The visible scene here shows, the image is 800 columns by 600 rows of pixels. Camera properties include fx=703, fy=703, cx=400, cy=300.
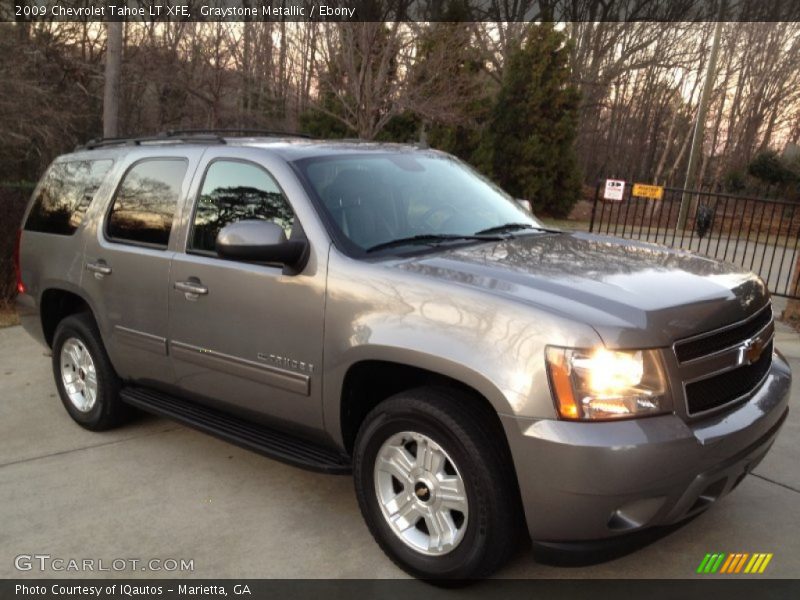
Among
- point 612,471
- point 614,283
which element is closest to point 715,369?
point 614,283

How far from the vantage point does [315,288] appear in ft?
10.5

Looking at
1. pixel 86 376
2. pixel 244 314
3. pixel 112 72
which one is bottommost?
pixel 86 376

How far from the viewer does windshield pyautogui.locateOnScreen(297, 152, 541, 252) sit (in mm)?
3428

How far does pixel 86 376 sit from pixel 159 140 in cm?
163

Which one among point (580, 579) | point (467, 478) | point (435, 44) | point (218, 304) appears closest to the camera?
point (467, 478)

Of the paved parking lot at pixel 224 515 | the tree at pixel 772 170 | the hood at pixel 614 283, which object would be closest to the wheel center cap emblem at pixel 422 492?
the paved parking lot at pixel 224 515

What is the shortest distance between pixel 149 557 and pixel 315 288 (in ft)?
4.73

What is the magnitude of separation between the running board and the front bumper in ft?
3.38

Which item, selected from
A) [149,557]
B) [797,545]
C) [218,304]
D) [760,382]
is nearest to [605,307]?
[760,382]

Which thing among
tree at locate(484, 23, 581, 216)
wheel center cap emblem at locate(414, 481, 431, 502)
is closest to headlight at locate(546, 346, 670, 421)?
wheel center cap emblem at locate(414, 481, 431, 502)

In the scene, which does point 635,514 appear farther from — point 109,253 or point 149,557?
A: point 109,253

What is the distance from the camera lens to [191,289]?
3.70m

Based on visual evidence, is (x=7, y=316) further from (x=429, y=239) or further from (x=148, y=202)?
(x=429, y=239)

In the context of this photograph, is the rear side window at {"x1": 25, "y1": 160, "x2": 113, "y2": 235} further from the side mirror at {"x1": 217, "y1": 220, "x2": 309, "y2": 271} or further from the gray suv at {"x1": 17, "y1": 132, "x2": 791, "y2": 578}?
the side mirror at {"x1": 217, "y1": 220, "x2": 309, "y2": 271}
